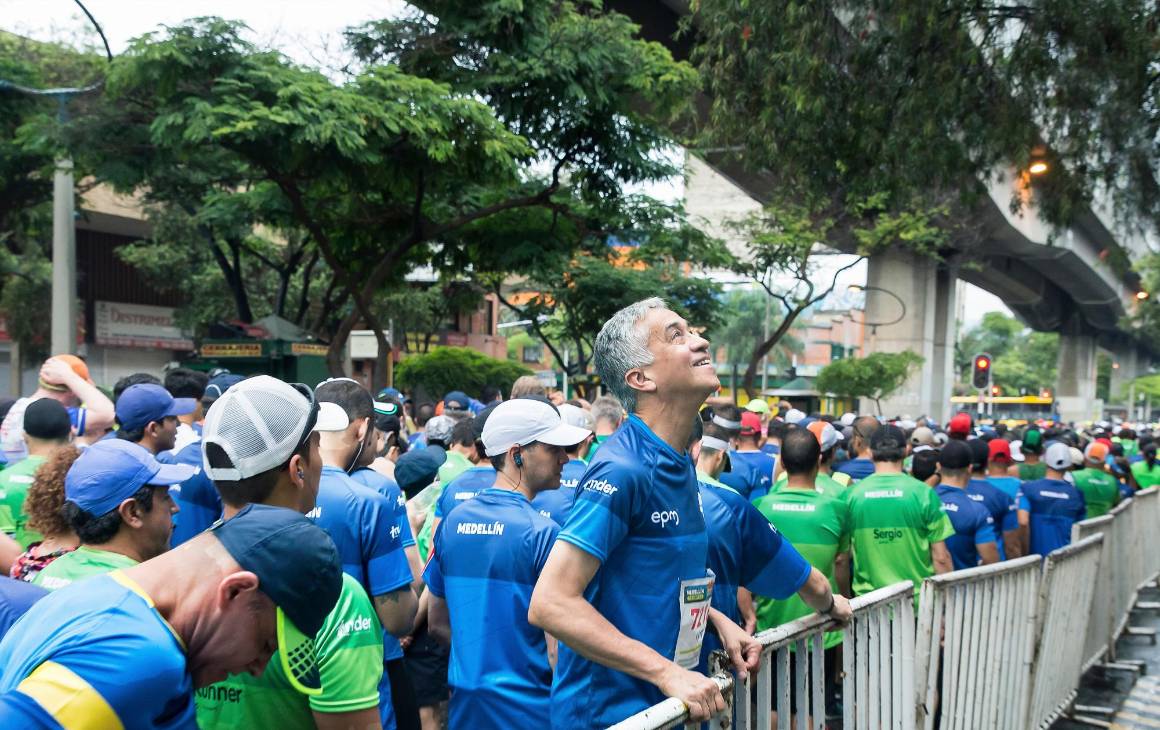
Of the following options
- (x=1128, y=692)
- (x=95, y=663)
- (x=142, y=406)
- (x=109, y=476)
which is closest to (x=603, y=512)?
(x=95, y=663)

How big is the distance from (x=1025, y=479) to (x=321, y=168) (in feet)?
32.2

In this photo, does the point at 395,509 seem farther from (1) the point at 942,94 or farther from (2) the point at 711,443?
(1) the point at 942,94

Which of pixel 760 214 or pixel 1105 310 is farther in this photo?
pixel 1105 310

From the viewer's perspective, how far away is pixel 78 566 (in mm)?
3113

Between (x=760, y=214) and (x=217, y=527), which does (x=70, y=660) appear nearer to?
(x=217, y=527)

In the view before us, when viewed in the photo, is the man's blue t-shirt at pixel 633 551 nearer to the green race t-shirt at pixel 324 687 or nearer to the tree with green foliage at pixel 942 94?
the green race t-shirt at pixel 324 687

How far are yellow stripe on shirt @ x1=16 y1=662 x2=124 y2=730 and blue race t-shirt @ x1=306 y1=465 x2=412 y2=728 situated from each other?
2050 millimetres

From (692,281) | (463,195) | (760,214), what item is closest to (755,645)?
(463,195)

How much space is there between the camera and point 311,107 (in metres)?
13.3

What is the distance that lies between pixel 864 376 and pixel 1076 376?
4696cm

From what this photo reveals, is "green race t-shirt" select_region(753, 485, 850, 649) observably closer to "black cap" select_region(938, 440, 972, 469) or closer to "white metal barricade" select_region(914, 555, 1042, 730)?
"white metal barricade" select_region(914, 555, 1042, 730)

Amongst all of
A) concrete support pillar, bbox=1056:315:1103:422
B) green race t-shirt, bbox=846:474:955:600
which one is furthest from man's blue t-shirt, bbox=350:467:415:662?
concrete support pillar, bbox=1056:315:1103:422

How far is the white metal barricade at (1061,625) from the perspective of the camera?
6.55 metres

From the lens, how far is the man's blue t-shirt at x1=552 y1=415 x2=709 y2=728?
272cm
